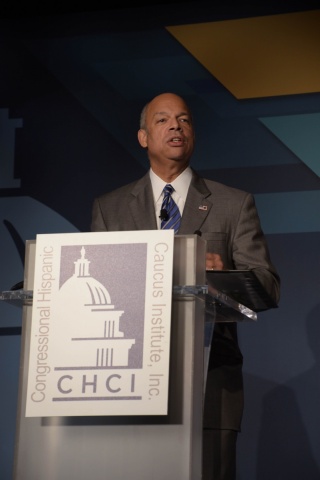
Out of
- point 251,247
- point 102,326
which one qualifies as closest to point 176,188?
point 251,247

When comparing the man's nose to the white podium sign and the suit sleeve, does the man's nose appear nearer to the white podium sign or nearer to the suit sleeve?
the suit sleeve

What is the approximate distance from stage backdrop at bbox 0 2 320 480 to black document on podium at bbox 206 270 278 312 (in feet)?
6.18

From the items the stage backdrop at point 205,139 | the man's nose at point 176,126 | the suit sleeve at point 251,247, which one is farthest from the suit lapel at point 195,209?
the stage backdrop at point 205,139

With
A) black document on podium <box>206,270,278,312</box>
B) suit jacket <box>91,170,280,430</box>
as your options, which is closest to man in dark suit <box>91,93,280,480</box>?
suit jacket <box>91,170,280,430</box>

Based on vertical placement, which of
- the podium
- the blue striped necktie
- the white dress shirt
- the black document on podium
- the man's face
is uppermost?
the man's face

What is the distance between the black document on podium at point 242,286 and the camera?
8.02 ft

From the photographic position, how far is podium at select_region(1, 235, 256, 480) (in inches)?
84.7

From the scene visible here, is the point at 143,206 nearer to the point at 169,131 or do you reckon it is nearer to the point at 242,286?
the point at 169,131

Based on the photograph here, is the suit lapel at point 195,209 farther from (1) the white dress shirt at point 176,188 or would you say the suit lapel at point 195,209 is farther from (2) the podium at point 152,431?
(2) the podium at point 152,431

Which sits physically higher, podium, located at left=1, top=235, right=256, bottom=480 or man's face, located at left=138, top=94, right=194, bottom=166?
man's face, located at left=138, top=94, right=194, bottom=166

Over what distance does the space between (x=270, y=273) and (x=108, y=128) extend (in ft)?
7.48

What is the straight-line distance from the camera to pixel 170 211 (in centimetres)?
333

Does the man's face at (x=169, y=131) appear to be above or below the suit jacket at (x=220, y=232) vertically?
above

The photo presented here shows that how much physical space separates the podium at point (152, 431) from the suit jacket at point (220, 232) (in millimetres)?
582
